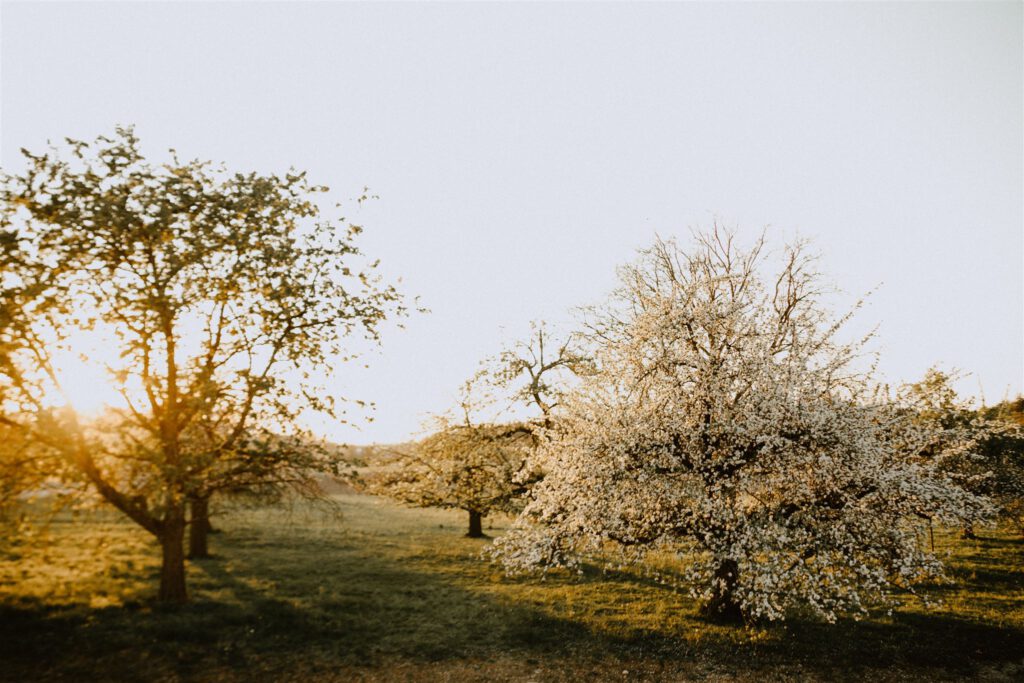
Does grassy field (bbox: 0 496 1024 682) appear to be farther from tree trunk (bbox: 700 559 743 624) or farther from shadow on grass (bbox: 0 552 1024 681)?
tree trunk (bbox: 700 559 743 624)

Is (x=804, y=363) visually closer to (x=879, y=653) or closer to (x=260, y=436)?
(x=879, y=653)

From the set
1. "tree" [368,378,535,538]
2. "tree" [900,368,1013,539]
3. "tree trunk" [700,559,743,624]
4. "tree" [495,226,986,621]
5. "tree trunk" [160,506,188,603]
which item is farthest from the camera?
"tree" [368,378,535,538]

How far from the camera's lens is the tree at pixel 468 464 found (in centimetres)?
2394

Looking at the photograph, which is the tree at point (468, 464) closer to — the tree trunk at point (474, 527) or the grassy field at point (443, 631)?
the grassy field at point (443, 631)

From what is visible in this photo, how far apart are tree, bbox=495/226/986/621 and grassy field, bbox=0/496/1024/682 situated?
150 cm

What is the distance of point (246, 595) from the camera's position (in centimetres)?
1789

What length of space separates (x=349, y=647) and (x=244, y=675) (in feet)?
8.71

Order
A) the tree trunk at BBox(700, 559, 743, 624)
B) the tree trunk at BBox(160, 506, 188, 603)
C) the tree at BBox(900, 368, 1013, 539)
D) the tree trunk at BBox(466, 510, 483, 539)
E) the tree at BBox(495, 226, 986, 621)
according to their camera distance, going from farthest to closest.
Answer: the tree trunk at BBox(466, 510, 483, 539) < the tree at BBox(900, 368, 1013, 539) < the tree trunk at BBox(160, 506, 188, 603) < the tree trunk at BBox(700, 559, 743, 624) < the tree at BBox(495, 226, 986, 621)

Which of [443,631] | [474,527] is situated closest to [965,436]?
[443,631]

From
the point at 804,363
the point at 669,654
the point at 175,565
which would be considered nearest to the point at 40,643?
the point at 175,565

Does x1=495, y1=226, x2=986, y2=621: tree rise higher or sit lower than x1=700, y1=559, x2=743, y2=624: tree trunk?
higher

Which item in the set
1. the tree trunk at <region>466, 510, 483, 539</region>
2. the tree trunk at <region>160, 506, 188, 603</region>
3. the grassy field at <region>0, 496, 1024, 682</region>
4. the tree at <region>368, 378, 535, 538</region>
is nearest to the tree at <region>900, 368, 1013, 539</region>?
the grassy field at <region>0, 496, 1024, 682</region>

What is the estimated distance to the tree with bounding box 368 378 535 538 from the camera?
2394cm

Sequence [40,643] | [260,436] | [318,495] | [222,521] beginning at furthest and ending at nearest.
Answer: [222,521] → [318,495] → [260,436] → [40,643]
